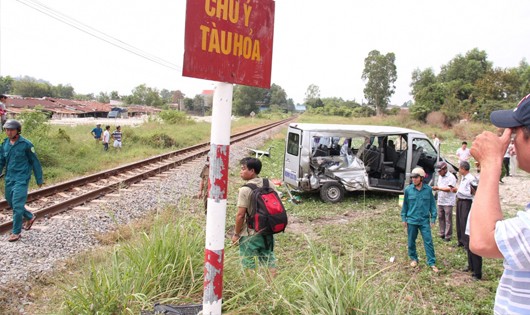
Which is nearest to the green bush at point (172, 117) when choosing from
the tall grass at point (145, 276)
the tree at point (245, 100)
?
the tall grass at point (145, 276)

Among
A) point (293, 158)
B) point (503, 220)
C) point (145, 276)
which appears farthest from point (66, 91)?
point (503, 220)

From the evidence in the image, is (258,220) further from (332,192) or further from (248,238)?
(332,192)

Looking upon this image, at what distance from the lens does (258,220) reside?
3.88 m

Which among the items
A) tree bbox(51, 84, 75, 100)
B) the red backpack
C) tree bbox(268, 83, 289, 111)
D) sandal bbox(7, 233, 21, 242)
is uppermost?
tree bbox(268, 83, 289, 111)

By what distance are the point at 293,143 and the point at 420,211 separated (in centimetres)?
524

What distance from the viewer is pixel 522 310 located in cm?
149

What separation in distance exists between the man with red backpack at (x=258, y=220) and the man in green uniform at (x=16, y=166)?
3735 millimetres

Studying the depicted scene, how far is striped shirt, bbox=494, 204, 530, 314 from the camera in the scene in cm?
142

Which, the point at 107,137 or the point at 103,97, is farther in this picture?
the point at 103,97

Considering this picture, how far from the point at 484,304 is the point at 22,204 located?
21.6ft

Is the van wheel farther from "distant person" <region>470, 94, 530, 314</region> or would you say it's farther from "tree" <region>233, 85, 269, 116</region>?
"tree" <region>233, 85, 269, 116</region>

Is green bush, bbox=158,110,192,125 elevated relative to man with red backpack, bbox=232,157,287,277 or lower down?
elevated

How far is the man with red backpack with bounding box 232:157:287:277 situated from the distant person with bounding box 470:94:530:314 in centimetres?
246

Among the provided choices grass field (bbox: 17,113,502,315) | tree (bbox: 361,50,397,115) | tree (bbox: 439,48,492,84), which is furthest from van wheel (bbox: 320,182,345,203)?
tree (bbox: 361,50,397,115)
